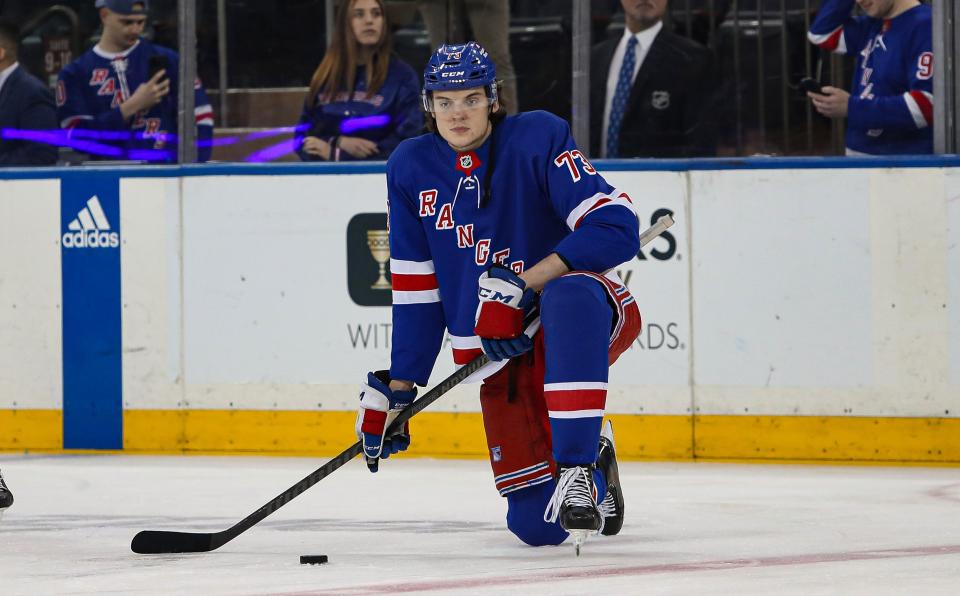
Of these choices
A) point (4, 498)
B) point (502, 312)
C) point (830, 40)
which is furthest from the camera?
point (830, 40)

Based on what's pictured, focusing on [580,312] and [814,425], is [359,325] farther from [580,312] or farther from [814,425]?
[580,312]

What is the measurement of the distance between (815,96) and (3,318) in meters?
2.59

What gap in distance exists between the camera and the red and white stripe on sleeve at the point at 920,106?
482cm

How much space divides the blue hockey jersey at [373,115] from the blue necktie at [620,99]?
598mm

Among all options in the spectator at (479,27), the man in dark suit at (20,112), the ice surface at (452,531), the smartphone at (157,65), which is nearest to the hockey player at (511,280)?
the ice surface at (452,531)

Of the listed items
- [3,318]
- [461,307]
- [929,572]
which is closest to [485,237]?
[461,307]

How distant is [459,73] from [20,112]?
2.71 m

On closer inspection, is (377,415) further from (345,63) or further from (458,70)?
(345,63)

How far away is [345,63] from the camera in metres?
5.20

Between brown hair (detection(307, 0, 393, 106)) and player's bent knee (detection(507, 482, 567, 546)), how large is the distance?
7.38 feet

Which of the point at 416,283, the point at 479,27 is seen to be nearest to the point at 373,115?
the point at 479,27

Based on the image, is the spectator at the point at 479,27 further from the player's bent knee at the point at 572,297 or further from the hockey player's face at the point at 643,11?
the player's bent knee at the point at 572,297

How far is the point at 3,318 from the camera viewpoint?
17.2 feet

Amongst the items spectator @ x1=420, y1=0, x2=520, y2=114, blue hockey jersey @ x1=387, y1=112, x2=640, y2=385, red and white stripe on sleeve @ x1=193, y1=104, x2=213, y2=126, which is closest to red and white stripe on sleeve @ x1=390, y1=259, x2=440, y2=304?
blue hockey jersey @ x1=387, y1=112, x2=640, y2=385
